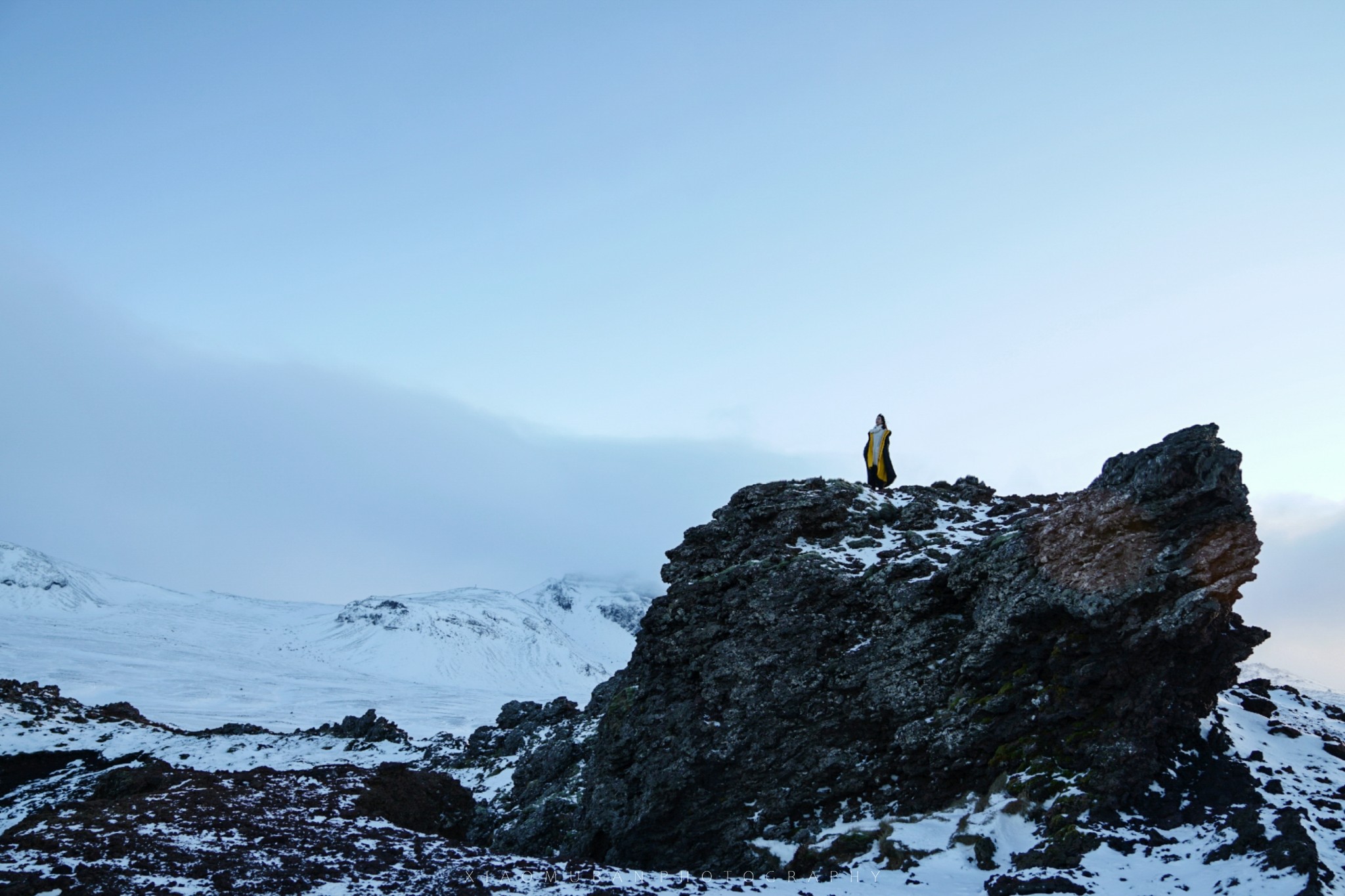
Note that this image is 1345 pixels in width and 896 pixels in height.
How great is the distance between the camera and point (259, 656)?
137 m

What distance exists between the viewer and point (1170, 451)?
870 inches

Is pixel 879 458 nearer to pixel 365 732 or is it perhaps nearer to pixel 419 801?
pixel 419 801

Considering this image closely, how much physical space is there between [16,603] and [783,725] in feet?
570

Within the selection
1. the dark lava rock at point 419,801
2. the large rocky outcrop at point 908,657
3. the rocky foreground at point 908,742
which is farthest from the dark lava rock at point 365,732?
the large rocky outcrop at point 908,657

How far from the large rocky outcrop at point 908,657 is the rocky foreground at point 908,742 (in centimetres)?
8

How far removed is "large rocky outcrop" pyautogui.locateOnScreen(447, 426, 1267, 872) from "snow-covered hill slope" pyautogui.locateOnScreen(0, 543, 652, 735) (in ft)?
188

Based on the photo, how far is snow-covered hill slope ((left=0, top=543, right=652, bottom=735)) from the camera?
308ft

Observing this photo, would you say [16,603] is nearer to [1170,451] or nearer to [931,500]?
[931,500]

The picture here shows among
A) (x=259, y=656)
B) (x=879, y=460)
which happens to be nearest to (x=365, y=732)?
(x=879, y=460)

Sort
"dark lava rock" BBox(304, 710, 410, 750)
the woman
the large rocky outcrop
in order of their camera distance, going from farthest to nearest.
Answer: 1. "dark lava rock" BBox(304, 710, 410, 750)
2. the woman
3. the large rocky outcrop

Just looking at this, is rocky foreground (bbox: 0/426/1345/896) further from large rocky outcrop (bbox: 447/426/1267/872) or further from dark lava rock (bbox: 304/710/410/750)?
dark lava rock (bbox: 304/710/410/750)

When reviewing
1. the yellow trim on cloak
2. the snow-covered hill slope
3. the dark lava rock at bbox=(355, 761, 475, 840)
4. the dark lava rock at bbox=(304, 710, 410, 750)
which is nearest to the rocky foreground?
the dark lava rock at bbox=(355, 761, 475, 840)

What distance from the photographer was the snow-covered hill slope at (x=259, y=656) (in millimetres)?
94000

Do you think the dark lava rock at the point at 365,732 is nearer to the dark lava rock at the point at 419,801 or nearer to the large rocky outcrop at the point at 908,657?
the dark lava rock at the point at 419,801
